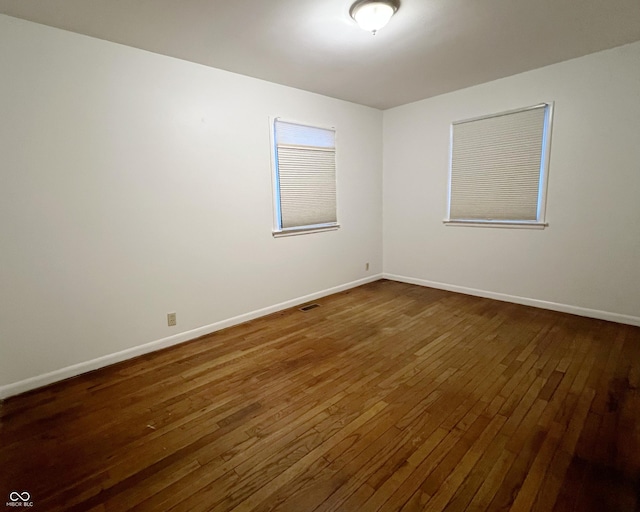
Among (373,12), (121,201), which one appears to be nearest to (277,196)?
(121,201)

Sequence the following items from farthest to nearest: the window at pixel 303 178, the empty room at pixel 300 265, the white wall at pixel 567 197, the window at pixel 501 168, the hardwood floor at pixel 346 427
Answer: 1. the window at pixel 303 178
2. the window at pixel 501 168
3. the white wall at pixel 567 197
4. the empty room at pixel 300 265
5. the hardwood floor at pixel 346 427

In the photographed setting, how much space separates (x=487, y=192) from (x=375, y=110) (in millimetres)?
2076

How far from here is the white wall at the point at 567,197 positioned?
3.03 metres

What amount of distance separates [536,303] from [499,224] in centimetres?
103

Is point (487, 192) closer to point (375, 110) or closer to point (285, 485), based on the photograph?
point (375, 110)

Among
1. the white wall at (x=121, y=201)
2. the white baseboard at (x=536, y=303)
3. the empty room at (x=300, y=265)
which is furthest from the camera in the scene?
the white baseboard at (x=536, y=303)

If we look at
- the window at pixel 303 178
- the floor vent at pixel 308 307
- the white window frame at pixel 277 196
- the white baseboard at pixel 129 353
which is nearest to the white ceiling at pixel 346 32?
the white window frame at pixel 277 196

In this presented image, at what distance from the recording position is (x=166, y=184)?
2863mm

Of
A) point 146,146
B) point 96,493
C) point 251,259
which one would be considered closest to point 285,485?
point 96,493

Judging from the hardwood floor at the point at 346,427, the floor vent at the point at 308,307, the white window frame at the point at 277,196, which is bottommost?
the hardwood floor at the point at 346,427

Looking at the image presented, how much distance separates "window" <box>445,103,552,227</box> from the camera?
11.5 ft

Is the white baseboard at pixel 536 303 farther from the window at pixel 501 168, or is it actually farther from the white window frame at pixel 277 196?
the white window frame at pixel 277 196

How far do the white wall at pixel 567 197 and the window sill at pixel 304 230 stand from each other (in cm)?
145

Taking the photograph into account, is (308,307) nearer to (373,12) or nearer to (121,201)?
(121,201)
